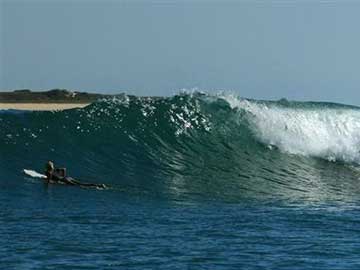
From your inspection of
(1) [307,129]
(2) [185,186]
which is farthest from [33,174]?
(1) [307,129]

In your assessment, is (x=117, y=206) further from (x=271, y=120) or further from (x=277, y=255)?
(x=271, y=120)

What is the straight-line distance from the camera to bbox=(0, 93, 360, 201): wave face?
18.2 metres

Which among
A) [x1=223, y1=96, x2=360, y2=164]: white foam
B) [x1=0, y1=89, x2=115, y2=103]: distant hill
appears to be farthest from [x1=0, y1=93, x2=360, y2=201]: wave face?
[x1=0, y1=89, x2=115, y2=103]: distant hill

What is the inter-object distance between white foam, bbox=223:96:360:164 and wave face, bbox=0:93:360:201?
0.13 ft

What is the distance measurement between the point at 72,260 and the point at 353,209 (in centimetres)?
Result: 625

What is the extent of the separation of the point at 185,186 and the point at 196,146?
542 cm

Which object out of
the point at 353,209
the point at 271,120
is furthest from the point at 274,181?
the point at 271,120

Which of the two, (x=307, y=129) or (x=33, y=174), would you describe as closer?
(x=33, y=174)

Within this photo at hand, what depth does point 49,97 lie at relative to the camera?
6656 cm

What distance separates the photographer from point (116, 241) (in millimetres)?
11281

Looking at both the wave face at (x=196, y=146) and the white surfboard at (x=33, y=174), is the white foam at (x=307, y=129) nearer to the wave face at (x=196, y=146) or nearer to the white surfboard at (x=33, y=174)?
the wave face at (x=196, y=146)

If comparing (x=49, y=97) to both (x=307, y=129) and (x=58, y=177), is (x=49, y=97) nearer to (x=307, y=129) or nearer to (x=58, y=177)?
(x=307, y=129)

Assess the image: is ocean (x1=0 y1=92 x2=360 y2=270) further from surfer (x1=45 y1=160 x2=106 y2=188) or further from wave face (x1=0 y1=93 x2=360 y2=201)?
surfer (x1=45 y1=160 x2=106 y2=188)

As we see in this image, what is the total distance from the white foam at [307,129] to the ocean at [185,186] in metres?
0.05
